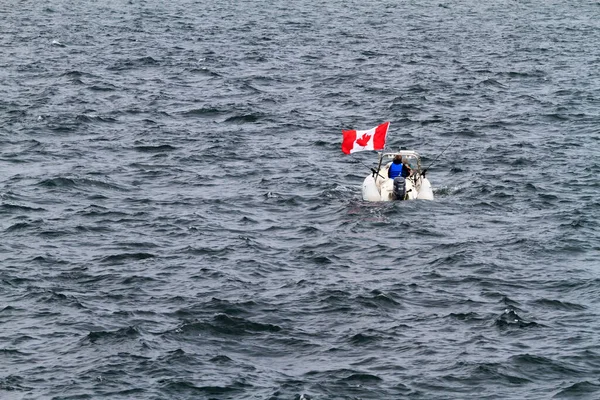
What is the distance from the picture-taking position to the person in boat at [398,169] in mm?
41309

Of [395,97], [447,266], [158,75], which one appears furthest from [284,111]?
[447,266]

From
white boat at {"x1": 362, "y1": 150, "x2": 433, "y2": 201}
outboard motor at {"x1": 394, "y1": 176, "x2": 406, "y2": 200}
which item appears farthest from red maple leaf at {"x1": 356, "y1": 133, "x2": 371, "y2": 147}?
outboard motor at {"x1": 394, "y1": 176, "x2": 406, "y2": 200}

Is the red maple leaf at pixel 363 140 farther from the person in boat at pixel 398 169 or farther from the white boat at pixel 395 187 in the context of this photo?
the person in boat at pixel 398 169

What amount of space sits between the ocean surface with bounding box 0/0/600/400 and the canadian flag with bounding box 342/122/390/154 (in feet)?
7.09

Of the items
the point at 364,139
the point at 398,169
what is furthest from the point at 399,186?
the point at 364,139

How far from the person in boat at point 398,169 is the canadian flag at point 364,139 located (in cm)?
112

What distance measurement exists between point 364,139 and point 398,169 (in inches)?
71.2

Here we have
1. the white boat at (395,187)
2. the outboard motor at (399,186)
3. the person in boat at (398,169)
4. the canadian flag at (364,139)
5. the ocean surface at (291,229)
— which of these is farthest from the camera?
the person in boat at (398,169)

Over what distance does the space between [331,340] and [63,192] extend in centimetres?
1679

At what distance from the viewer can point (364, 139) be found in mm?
40688

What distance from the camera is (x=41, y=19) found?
87688 mm

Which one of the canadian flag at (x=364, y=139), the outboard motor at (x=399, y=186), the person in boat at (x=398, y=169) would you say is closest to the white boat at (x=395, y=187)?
the outboard motor at (x=399, y=186)

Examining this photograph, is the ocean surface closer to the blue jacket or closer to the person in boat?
the person in boat

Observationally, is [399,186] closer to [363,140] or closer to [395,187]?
[395,187]
